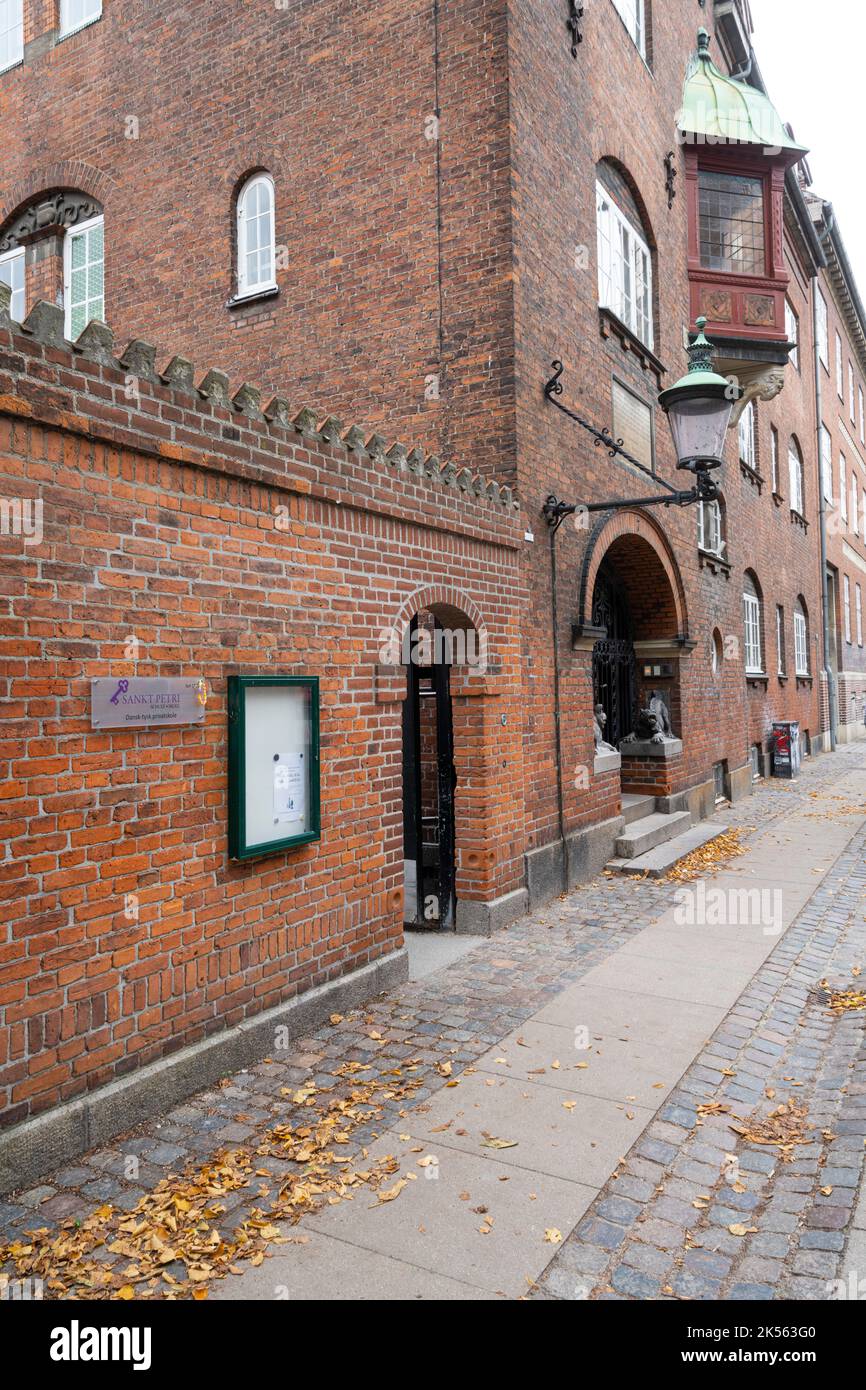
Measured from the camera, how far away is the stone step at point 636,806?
11.1 meters

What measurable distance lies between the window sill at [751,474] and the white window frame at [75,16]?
1253 centimetres

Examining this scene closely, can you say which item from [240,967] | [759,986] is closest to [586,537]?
[759,986]

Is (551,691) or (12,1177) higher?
(551,691)

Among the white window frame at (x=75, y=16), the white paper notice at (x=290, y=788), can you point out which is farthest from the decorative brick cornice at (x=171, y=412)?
the white window frame at (x=75, y=16)

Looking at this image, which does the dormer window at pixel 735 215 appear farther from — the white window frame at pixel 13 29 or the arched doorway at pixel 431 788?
the white window frame at pixel 13 29

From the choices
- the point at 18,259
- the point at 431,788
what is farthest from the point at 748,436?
the point at 431,788

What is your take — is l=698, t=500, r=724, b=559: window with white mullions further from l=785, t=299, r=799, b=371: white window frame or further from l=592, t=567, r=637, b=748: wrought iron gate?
l=785, t=299, r=799, b=371: white window frame

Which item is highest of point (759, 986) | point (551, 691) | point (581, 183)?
point (581, 183)

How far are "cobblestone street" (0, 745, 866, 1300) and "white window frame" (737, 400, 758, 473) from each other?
545 inches

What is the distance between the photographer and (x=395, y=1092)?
4.40m

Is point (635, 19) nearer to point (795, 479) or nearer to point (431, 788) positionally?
point (431, 788)

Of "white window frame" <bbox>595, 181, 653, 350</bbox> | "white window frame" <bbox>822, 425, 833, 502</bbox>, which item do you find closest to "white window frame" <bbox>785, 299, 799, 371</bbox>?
"white window frame" <bbox>822, 425, 833, 502</bbox>

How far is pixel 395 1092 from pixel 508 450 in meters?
5.49

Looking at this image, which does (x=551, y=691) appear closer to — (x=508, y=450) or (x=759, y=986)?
(x=508, y=450)
